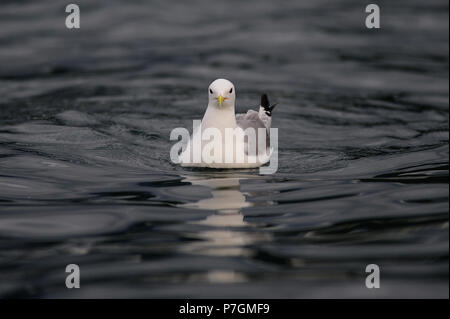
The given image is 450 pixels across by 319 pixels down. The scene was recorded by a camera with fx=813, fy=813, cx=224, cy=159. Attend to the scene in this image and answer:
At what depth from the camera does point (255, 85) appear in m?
15.4

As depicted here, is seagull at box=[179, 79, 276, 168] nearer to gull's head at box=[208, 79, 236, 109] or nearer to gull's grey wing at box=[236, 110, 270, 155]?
gull's head at box=[208, 79, 236, 109]

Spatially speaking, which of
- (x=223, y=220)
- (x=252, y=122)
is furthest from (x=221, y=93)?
(x=223, y=220)

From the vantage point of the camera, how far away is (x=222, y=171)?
9.57 meters

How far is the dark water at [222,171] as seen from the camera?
21.4 ft

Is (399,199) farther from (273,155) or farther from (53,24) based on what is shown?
(53,24)

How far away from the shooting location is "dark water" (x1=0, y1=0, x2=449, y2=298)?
652 centimetres

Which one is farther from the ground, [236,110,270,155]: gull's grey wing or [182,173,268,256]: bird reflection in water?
[236,110,270,155]: gull's grey wing

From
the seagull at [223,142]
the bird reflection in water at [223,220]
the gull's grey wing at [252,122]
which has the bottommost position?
the bird reflection in water at [223,220]

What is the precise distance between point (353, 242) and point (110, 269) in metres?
2.11

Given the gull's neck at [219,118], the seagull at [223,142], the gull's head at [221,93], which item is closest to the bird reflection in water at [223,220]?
the seagull at [223,142]

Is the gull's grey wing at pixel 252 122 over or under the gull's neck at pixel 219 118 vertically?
over

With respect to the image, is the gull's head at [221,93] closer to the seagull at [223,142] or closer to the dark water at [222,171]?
the seagull at [223,142]

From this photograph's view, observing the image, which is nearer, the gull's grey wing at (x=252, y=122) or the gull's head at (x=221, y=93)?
the gull's head at (x=221, y=93)

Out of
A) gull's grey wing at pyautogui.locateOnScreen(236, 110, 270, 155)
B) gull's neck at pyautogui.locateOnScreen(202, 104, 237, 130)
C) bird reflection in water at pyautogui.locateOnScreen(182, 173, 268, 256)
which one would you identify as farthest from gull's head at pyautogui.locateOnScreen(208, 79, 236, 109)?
bird reflection in water at pyautogui.locateOnScreen(182, 173, 268, 256)
